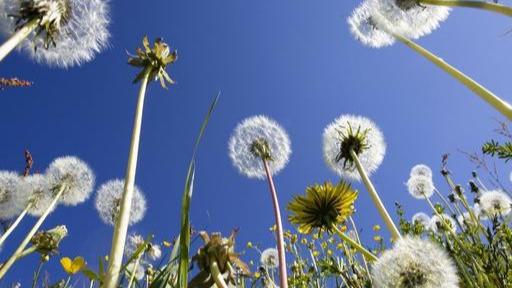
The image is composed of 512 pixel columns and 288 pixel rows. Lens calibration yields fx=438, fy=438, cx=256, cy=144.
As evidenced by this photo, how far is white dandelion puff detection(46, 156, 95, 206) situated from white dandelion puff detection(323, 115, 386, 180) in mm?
2552

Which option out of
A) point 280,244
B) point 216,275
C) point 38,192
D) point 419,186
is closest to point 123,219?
point 216,275

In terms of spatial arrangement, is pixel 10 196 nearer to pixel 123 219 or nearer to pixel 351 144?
pixel 351 144

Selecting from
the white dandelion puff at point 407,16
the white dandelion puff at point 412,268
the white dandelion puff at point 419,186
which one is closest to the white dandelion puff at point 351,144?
the white dandelion puff at point 407,16

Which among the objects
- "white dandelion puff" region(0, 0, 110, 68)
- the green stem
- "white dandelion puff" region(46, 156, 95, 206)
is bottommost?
the green stem

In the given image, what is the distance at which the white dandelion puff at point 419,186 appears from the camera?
23.6 feet

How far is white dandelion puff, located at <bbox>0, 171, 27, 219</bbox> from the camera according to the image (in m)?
3.99

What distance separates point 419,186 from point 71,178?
17.6 feet

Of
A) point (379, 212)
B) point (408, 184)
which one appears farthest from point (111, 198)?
point (408, 184)

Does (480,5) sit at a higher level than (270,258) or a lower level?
lower

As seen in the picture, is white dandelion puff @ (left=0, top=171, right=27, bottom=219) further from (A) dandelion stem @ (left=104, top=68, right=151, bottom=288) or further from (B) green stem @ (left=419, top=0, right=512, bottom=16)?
(B) green stem @ (left=419, top=0, right=512, bottom=16)

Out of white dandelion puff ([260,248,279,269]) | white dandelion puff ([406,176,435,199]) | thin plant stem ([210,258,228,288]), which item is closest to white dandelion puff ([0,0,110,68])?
thin plant stem ([210,258,228,288])

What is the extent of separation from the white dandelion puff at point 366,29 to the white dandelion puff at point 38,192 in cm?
314

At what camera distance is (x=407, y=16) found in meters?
2.44

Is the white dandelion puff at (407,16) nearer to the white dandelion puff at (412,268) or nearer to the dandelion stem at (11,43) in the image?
the white dandelion puff at (412,268)
